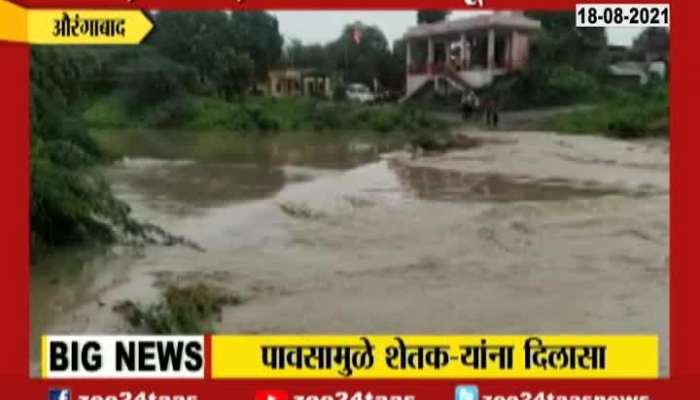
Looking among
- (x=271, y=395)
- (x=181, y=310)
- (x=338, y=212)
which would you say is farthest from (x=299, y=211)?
(x=271, y=395)

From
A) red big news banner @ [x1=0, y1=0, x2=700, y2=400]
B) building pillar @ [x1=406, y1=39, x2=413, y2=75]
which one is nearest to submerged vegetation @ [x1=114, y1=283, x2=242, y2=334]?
red big news banner @ [x1=0, y1=0, x2=700, y2=400]

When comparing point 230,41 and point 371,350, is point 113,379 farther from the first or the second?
point 230,41

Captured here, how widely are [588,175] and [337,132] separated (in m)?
1.68

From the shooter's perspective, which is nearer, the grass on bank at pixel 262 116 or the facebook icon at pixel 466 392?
the facebook icon at pixel 466 392

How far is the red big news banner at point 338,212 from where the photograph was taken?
3.70 metres

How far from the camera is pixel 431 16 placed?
383 cm

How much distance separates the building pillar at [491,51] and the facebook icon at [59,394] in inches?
87.3

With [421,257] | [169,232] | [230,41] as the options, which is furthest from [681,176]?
[169,232]

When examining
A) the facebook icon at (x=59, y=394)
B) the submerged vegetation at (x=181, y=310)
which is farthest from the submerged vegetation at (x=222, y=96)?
the facebook icon at (x=59, y=394)

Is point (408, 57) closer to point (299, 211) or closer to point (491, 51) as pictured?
point (491, 51)

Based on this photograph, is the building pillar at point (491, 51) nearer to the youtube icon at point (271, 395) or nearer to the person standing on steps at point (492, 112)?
the person standing on steps at point (492, 112)

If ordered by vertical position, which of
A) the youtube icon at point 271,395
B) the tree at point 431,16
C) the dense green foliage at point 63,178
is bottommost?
the youtube icon at point 271,395

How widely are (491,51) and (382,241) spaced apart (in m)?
0.96

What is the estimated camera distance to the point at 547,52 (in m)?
4.25
